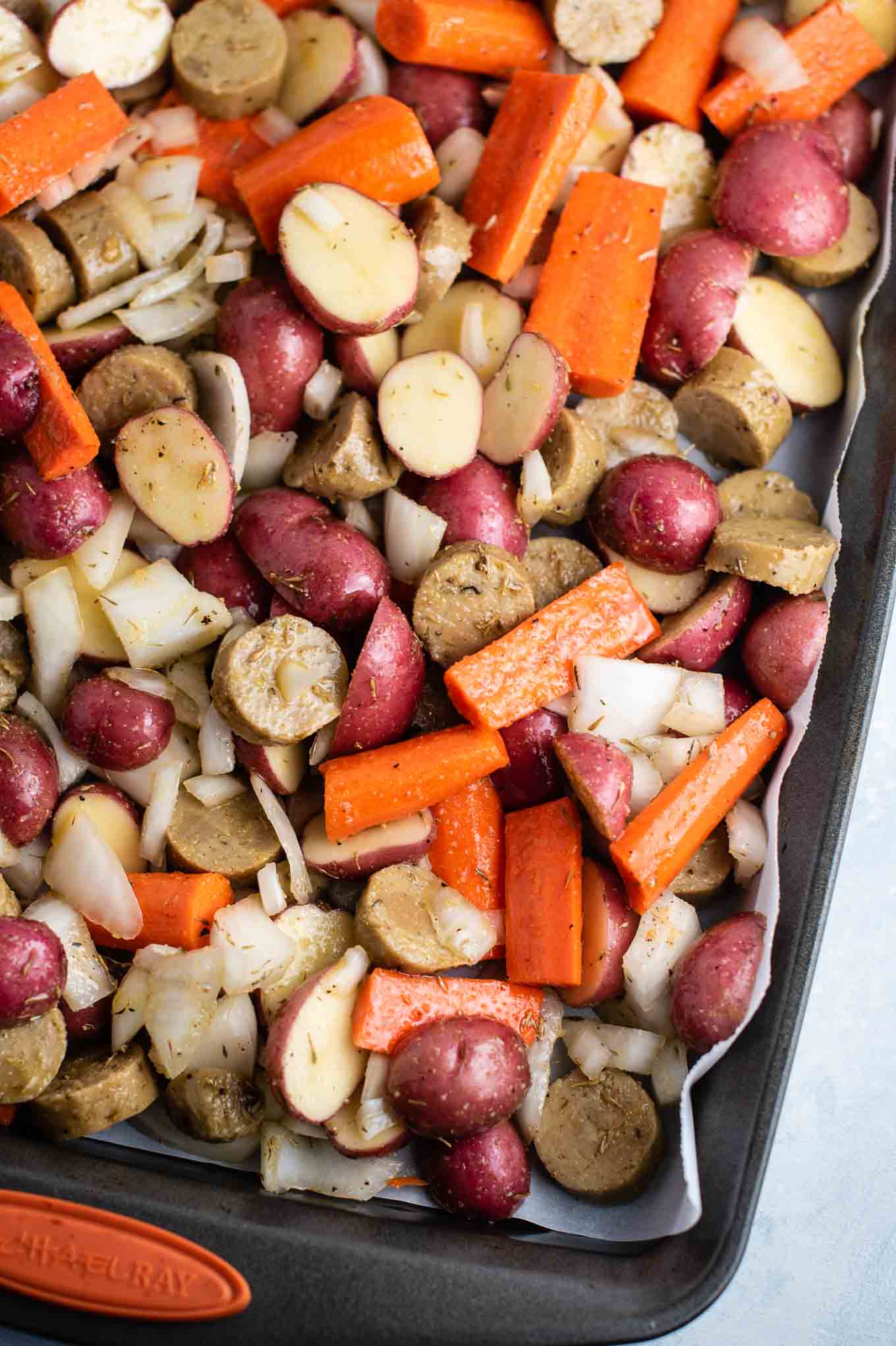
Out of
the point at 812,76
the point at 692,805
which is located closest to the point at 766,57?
the point at 812,76

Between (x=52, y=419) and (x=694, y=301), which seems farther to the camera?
(x=694, y=301)

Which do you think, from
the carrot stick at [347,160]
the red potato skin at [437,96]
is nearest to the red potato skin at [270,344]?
the carrot stick at [347,160]

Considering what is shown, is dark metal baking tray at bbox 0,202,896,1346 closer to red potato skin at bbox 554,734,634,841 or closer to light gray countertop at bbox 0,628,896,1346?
red potato skin at bbox 554,734,634,841

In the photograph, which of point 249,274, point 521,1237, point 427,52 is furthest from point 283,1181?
point 427,52

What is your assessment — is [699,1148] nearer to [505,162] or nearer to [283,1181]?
[283,1181]

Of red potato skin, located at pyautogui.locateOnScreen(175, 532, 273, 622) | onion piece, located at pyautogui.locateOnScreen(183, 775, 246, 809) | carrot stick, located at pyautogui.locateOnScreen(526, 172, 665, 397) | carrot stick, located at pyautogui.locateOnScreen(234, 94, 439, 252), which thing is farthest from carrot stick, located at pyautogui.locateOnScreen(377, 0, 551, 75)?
onion piece, located at pyautogui.locateOnScreen(183, 775, 246, 809)

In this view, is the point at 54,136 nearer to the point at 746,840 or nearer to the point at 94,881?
the point at 94,881
